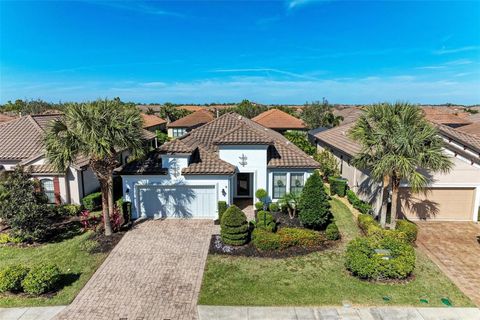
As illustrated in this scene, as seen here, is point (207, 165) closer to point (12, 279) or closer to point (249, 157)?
point (249, 157)

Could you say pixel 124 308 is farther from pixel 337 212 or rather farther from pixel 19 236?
pixel 337 212

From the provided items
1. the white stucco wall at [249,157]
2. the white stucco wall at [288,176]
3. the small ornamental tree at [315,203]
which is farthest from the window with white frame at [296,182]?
the small ornamental tree at [315,203]

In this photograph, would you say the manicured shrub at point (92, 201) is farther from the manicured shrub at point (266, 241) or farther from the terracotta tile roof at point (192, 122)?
the terracotta tile roof at point (192, 122)

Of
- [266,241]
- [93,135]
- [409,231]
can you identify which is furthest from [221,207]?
[409,231]

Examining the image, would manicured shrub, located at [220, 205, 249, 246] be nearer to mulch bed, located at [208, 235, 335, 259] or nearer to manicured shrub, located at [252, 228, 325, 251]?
mulch bed, located at [208, 235, 335, 259]

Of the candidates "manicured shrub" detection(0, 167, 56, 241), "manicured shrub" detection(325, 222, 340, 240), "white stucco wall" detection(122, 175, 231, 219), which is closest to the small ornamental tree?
"manicured shrub" detection(325, 222, 340, 240)

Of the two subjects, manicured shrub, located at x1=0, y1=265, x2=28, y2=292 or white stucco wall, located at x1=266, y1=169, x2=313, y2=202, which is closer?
manicured shrub, located at x1=0, y1=265, x2=28, y2=292
